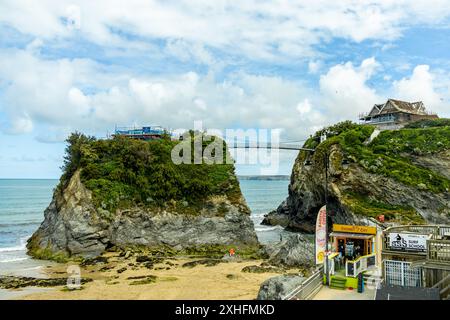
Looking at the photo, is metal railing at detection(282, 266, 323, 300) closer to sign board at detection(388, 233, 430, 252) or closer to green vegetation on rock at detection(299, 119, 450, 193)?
sign board at detection(388, 233, 430, 252)

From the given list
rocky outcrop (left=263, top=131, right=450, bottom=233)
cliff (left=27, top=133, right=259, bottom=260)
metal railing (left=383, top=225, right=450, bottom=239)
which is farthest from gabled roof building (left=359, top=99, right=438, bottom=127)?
metal railing (left=383, top=225, right=450, bottom=239)

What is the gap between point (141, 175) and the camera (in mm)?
44781

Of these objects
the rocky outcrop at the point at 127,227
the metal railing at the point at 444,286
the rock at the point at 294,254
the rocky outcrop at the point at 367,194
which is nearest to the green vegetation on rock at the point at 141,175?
the rocky outcrop at the point at 127,227

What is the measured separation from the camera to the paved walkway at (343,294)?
593 inches

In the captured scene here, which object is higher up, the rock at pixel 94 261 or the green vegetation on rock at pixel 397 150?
the green vegetation on rock at pixel 397 150

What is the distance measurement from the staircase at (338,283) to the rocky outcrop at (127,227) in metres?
25.7

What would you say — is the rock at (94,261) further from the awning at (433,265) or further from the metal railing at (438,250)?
the metal railing at (438,250)

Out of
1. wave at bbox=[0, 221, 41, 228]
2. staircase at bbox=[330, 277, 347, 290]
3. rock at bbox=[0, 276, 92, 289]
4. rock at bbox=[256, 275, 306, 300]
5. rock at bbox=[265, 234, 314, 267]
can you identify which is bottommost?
wave at bbox=[0, 221, 41, 228]

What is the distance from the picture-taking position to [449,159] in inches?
1815

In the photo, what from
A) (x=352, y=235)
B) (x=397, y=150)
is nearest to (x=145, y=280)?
(x=352, y=235)

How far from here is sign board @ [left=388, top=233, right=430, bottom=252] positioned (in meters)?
16.4

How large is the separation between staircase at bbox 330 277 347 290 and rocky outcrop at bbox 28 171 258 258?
25.7 meters
